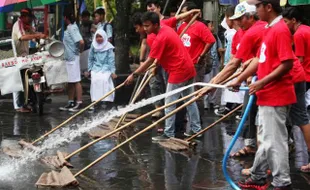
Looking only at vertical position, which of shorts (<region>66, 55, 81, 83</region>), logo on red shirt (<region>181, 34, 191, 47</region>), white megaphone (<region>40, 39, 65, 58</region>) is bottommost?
shorts (<region>66, 55, 81, 83</region>)

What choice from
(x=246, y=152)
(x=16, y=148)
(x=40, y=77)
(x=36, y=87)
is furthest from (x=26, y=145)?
(x=40, y=77)

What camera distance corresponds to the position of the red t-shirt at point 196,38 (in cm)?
1059

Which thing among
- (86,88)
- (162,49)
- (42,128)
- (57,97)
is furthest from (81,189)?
(86,88)

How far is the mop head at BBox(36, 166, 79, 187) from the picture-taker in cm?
673

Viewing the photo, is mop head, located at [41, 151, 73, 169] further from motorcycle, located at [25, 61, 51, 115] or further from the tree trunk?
the tree trunk

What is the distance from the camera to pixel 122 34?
57.0 feet

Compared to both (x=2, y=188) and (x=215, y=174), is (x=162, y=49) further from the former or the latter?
(x=2, y=188)

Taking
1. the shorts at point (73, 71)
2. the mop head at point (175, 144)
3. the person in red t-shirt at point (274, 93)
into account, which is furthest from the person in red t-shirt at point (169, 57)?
the shorts at point (73, 71)

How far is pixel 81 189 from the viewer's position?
6691 mm

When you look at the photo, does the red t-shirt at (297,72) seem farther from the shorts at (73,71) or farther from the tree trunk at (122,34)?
the tree trunk at (122,34)

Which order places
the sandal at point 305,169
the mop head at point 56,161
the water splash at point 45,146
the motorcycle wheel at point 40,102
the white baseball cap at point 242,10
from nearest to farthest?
the sandal at point 305,169 → the water splash at point 45,146 → the mop head at point 56,161 → the white baseball cap at point 242,10 → the motorcycle wheel at point 40,102

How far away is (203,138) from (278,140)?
3.64 m

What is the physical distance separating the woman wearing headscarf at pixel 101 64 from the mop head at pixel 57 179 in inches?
229

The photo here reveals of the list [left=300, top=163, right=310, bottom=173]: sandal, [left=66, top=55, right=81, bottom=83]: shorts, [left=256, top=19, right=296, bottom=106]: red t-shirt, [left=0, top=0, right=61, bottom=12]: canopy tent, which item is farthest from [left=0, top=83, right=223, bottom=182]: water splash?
[left=0, top=0, right=61, bottom=12]: canopy tent
